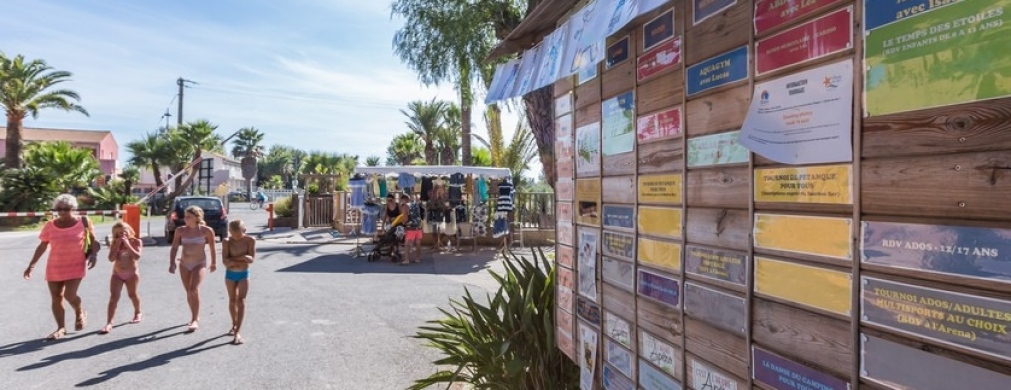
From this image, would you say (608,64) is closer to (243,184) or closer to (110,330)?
(110,330)

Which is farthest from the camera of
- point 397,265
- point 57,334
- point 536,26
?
point 397,265

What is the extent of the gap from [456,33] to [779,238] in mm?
9210

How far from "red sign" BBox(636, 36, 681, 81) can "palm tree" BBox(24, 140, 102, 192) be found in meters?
31.8

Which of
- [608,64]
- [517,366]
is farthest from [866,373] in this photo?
[517,366]

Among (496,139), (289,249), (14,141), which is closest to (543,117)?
(289,249)

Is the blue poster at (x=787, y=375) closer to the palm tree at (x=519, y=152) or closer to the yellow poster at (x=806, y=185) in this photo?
the yellow poster at (x=806, y=185)

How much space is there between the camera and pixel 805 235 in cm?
194

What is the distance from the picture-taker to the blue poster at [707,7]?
7.73 ft

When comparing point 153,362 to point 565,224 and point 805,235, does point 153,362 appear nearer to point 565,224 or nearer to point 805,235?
point 565,224

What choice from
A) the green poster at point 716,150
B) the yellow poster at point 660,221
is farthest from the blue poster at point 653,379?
the green poster at point 716,150

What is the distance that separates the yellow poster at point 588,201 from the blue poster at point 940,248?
1.90 meters

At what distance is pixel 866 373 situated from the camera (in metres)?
1.72

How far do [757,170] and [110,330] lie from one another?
24.6 ft

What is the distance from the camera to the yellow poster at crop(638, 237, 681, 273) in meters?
2.69
